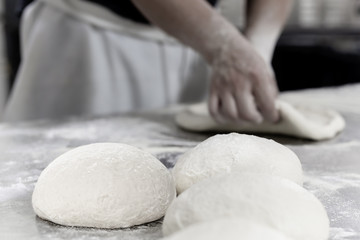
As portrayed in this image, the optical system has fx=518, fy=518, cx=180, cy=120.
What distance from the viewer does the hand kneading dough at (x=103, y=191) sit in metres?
0.72

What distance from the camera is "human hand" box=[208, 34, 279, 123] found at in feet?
4.49

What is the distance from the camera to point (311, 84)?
10.7 feet

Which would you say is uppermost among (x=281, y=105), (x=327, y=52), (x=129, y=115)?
(x=281, y=105)

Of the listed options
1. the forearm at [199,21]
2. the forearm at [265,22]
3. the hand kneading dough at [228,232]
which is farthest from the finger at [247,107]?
the hand kneading dough at [228,232]

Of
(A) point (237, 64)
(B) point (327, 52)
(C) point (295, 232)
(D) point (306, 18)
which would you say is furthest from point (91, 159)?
(D) point (306, 18)

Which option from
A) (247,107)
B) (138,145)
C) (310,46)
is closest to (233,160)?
(138,145)

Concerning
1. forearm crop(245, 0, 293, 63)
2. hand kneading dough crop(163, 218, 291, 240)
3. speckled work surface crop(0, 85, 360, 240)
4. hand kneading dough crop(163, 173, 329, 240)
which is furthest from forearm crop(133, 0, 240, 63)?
hand kneading dough crop(163, 218, 291, 240)

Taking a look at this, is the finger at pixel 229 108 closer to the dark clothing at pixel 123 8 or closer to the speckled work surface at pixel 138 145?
the speckled work surface at pixel 138 145

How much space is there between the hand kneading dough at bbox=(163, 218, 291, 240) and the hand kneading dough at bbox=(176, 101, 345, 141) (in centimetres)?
76

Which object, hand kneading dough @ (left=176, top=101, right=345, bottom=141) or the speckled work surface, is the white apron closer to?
the speckled work surface

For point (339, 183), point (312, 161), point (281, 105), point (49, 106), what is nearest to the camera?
point (339, 183)

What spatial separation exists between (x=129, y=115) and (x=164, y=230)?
976mm

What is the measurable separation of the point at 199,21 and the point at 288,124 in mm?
369

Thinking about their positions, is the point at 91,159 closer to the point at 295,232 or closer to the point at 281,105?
the point at 295,232
